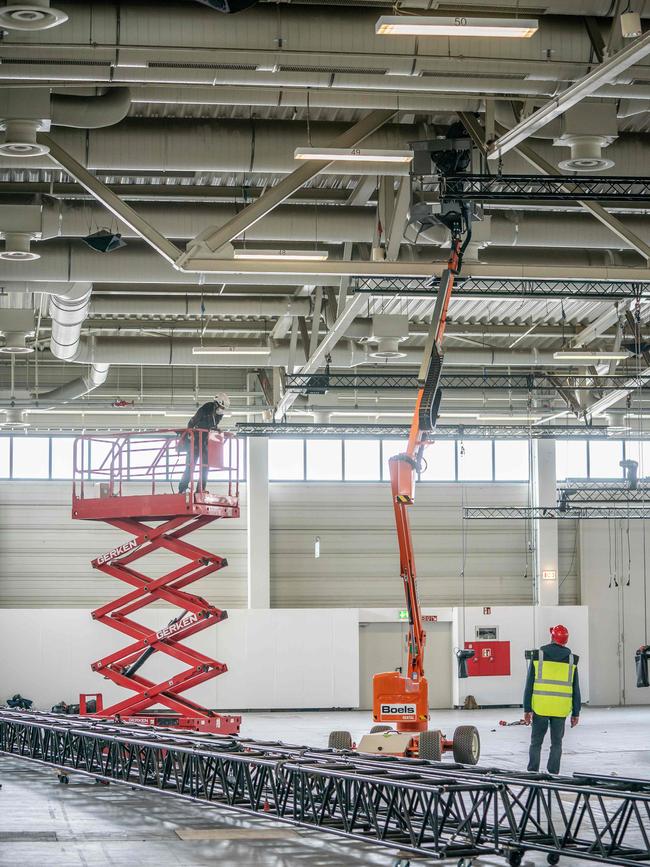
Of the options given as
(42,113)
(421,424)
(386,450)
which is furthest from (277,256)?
(386,450)

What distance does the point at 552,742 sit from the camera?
52.0 ft

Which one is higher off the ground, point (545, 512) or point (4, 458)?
point (4, 458)

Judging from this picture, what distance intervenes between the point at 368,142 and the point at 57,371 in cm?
2011

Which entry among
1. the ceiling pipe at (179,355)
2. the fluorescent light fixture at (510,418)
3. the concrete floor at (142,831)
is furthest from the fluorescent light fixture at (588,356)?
the concrete floor at (142,831)

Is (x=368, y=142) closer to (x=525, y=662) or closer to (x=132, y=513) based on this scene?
(x=132, y=513)

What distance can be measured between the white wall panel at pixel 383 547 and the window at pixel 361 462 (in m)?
0.30

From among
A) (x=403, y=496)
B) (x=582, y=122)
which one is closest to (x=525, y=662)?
(x=403, y=496)

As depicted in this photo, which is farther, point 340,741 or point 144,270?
point 144,270

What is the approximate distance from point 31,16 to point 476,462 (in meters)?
28.7

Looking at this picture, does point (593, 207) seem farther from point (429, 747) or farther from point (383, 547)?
point (383, 547)

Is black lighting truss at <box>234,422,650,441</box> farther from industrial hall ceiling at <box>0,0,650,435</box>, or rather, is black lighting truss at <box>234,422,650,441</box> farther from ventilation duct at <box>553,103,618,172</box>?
ventilation duct at <box>553,103,618,172</box>

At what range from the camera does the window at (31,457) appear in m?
36.8

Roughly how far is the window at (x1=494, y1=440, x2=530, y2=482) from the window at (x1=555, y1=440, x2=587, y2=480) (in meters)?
1.06

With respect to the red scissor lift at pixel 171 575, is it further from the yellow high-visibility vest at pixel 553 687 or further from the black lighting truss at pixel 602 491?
the black lighting truss at pixel 602 491
